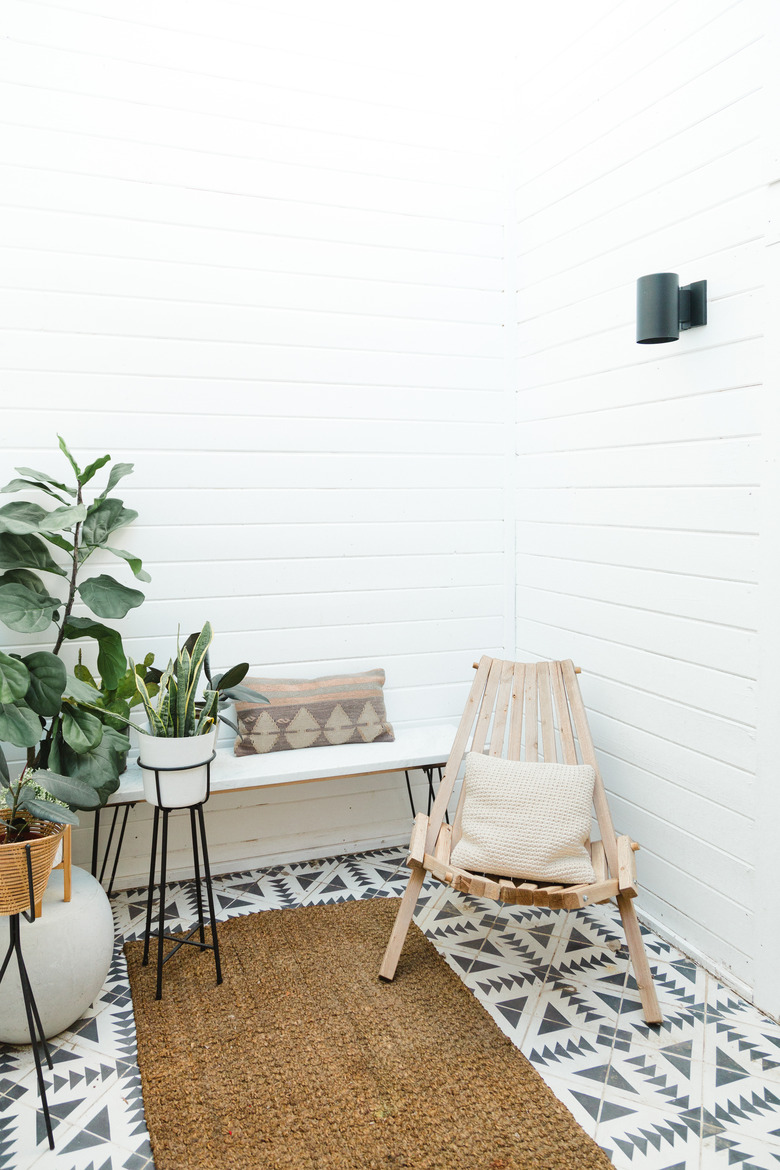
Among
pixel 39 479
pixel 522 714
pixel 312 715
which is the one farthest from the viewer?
pixel 312 715

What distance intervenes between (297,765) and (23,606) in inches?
41.4

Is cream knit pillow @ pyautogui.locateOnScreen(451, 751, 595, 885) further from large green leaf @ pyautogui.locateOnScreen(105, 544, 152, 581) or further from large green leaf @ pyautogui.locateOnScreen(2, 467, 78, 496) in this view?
large green leaf @ pyautogui.locateOnScreen(2, 467, 78, 496)

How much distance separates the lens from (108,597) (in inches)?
100

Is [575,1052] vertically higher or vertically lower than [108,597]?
lower

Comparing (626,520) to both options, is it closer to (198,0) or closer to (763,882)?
(763,882)

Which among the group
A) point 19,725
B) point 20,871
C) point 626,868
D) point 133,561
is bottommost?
point 626,868

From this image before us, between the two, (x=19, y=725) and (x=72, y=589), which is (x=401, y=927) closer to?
(x=19, y=725)

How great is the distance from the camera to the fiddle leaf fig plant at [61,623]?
2.16 metres

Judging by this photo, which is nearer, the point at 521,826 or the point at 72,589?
the point at 521,826

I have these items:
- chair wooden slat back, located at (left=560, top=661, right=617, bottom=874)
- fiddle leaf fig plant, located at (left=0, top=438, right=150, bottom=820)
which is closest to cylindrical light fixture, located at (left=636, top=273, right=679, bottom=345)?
chair wooden slat back, located at (left=560, top=661, right=617, bottom=874)

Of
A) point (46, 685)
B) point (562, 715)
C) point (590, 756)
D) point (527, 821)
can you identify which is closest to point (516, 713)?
point (562, 715)

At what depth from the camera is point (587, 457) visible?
2934 millimetres

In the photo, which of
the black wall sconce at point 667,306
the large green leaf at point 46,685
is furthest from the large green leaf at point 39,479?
the black wall sconce at point 667,306

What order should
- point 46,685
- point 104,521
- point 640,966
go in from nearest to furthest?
point 640,966 < point 46,685 < point 104,521
